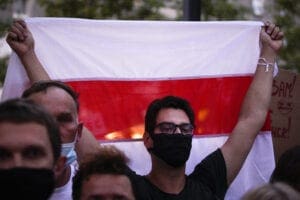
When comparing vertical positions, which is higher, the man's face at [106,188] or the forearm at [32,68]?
the forearm at [32,68]

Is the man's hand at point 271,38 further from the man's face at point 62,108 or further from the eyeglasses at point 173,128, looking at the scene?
the man's face at point 62,108

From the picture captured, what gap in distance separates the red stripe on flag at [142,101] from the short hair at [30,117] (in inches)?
79.0

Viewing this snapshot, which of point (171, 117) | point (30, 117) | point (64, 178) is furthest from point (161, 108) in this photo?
point (30, 117)

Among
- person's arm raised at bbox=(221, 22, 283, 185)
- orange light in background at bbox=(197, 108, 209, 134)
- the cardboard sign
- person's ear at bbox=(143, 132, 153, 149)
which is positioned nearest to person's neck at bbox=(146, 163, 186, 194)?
person's ear at bbox=(143, 132, 153, 149)

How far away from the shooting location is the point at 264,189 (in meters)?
2.92

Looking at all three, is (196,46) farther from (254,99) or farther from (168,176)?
(168,176)

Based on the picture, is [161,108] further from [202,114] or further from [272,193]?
[272,193]

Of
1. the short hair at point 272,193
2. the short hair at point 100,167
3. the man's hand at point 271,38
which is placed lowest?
the short hair at point 100,167

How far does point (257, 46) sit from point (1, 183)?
2864mm

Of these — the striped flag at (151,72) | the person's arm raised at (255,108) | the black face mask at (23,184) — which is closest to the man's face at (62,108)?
the striped flag at (151,72)

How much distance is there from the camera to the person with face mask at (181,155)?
4.13 meters


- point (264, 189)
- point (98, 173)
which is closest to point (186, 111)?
point (98, 173)

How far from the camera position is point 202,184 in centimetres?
431

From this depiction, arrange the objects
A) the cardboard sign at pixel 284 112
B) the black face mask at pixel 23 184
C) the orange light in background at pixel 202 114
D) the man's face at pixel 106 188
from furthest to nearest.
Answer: the cardboard sign at pixel 284 112, the orange light in background at pixel 202 114, the man's face at pixel 106 188, the black face mask at pixel 23 184
